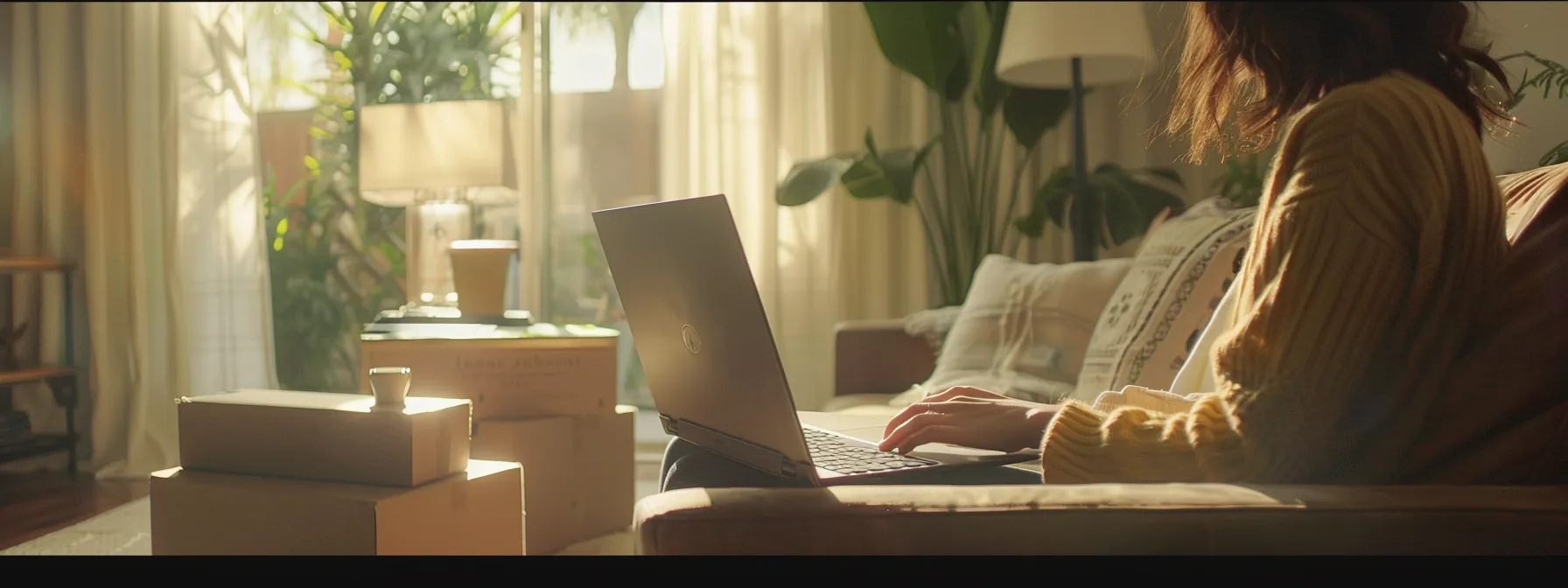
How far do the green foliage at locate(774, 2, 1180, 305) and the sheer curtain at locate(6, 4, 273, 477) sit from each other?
173 centimetres

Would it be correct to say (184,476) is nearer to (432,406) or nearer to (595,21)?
(432,406)

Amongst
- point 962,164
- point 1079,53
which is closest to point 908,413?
point 1079,53

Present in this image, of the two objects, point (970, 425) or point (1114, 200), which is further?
point (1114, 200)

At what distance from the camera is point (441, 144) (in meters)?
2.40

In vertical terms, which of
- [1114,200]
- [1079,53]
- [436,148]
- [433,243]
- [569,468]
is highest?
[1079,53]

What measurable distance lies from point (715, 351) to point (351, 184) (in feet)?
9.34

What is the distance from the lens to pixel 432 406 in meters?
1.10

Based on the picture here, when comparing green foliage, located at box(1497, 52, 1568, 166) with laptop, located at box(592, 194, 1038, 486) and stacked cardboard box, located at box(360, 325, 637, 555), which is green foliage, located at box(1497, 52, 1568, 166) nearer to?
laptop, located at box(592, 194, 1038, 486)

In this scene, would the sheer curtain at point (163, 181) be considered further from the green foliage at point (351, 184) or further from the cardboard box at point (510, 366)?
the cardboard box at point (510, 366)

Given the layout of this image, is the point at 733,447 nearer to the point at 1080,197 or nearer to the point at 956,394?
the point at 956,394

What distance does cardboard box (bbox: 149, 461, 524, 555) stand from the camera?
98 centimetres

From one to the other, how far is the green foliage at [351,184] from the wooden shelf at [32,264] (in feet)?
5.66

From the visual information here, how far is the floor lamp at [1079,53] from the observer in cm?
245

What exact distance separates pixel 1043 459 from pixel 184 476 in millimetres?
838
